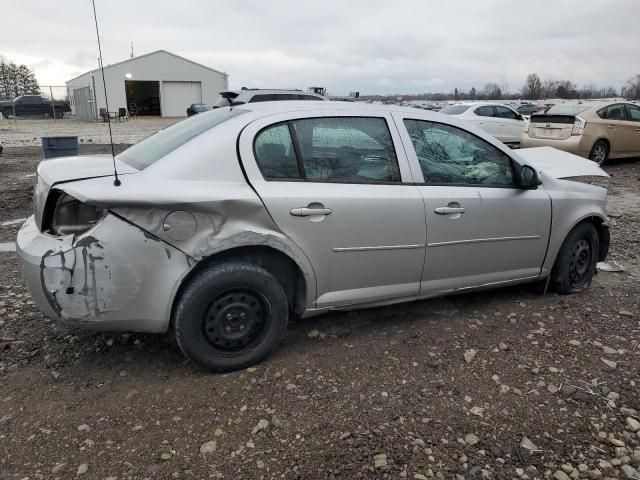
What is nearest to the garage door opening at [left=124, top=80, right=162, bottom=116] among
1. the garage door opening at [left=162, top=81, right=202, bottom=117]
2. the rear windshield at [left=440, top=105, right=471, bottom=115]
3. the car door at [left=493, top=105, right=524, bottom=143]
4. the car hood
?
the garage door opening at [left=162, top=81, right=202, bottom=117]

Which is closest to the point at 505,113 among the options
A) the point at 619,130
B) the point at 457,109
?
the point at 457,109

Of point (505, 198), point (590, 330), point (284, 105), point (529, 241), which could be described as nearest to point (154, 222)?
point (284, 105)

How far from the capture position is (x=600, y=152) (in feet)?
39.0

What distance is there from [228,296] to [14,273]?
275 centimetres

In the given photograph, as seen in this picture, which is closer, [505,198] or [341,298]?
[341,298]

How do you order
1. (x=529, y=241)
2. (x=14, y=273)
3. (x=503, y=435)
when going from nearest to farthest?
(x=503, y=435) < (x=529, y=241) < (x=14, y=273)

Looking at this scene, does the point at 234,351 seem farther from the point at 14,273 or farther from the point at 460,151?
the point at 14,273

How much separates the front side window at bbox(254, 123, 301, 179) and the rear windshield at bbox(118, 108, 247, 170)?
0.28m

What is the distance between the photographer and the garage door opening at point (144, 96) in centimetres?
4472

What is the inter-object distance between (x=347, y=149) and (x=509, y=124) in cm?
1295

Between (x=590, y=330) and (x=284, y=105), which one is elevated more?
(x=284, y=105)

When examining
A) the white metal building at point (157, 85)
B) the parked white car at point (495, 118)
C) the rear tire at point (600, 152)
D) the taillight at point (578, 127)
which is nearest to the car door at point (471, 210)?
the taillight at point (578, 127)

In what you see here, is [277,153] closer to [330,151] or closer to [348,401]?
[330,151]

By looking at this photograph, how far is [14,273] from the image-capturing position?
4.52 m
